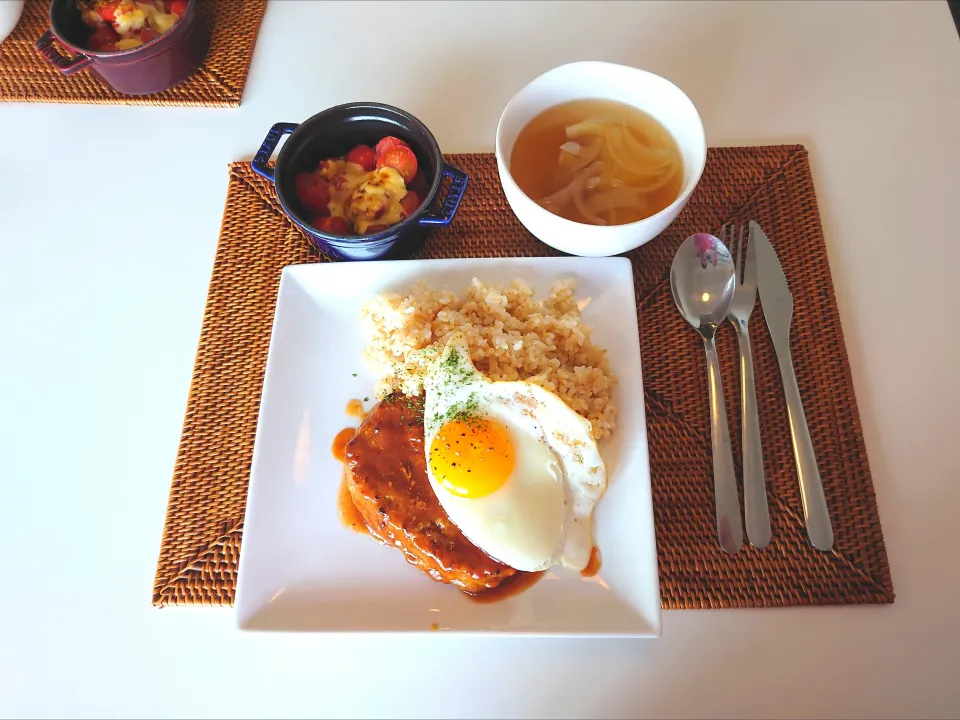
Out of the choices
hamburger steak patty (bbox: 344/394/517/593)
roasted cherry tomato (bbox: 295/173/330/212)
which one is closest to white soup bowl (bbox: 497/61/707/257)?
roasted cherry tomato (bbox: 295/173/330/212)

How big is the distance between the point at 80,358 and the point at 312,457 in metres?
0.83

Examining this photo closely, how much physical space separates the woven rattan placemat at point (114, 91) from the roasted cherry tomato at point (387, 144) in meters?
0.73

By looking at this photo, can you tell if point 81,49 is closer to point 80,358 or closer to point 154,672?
point 80,358

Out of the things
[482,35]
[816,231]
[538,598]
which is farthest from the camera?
[482,35]

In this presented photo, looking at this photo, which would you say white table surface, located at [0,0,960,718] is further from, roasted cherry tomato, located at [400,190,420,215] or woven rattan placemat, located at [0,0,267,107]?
roasted cherry tomato, located at [400,190,420,215]

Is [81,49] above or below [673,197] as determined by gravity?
above

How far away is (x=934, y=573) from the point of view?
1.36 metres

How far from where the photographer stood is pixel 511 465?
1332mm

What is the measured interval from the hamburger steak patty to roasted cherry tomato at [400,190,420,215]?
53cm

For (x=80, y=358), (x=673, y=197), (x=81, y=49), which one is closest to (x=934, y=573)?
(x=673, y=197)

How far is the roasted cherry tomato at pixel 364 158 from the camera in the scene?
5.18 ft

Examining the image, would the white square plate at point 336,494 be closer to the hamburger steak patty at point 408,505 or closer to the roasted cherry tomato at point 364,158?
the hamburger steak patty at point 408,505

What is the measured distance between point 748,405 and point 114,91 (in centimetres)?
225

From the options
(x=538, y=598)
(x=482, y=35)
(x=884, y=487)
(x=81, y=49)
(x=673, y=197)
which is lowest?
(x=538, y=598)
